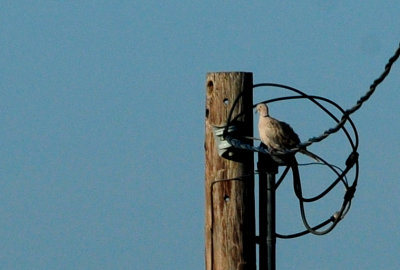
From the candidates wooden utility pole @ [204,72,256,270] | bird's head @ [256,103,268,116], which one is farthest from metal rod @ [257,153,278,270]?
bird's head @ [256,103,268,116]

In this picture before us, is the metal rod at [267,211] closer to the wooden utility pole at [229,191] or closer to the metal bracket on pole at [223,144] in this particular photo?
the wooden utility pole at [229,191]

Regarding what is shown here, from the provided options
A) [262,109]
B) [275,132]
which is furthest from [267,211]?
[262,109]

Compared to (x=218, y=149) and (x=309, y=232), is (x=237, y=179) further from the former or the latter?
(x=309, y=232)

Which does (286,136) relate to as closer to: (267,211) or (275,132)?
(275,132)

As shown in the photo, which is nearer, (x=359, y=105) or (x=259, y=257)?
(x=359, y=105)

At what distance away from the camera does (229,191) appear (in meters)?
9.81

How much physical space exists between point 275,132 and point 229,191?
1.21m

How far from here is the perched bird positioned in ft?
34.8

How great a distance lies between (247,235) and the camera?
980cm

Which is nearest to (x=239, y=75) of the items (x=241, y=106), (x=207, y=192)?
(x=241, y=106)

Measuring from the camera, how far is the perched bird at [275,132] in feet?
34.8

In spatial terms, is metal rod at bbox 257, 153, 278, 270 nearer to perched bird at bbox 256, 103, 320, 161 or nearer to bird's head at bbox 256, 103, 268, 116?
perched bird at bbox 256, 103, 320, 161

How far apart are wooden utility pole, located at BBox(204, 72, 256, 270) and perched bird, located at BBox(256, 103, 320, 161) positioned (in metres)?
0.52

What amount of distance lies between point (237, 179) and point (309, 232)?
0.92 meters
